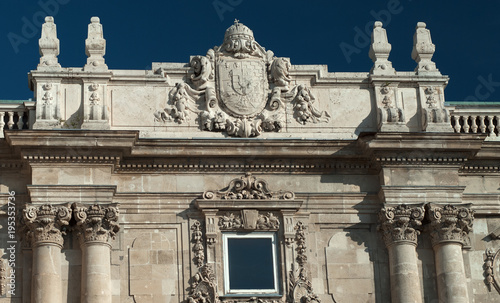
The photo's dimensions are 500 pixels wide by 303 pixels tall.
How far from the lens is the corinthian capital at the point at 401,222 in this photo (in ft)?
85.1

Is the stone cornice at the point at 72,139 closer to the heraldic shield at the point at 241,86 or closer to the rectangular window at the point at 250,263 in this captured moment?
the heraldic shield at the point at 241,86

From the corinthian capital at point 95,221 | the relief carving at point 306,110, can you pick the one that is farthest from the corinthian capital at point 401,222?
the corinthian capital at point 95,221

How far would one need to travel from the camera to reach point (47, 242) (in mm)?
24953

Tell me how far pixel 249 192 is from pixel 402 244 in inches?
131

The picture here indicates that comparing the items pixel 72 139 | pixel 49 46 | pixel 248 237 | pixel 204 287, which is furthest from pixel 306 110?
pixel 49 46

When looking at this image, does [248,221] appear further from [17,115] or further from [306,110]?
[17,115]

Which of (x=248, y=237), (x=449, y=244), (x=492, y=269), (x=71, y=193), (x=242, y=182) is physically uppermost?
(x=242, y=182)

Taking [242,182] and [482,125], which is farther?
[482,125]

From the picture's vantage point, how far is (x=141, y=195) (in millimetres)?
26031

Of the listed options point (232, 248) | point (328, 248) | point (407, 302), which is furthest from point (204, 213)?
point (407, 302)

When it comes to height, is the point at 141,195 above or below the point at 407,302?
above

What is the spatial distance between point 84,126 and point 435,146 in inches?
286

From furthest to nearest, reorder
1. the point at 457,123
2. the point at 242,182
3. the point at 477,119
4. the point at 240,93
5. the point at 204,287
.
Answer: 1. the point at 477,119
2. the point at 457,123
3. the point at 240,93
4. the point at 242,182
5. the point at 204,287

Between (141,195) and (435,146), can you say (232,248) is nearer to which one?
(141,195)
